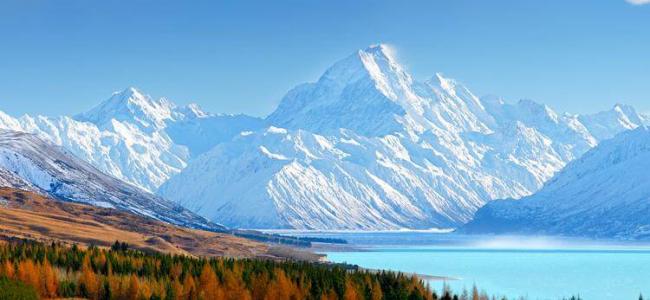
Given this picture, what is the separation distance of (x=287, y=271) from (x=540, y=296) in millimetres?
67961

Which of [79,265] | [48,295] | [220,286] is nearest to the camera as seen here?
[48,295]

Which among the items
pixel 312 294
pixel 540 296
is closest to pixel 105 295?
pixel 312 294

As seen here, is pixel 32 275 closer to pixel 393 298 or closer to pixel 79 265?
pixel 79 265

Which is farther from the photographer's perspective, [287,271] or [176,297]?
[287,271]

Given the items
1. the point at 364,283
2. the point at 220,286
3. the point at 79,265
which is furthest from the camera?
the point at 79,265

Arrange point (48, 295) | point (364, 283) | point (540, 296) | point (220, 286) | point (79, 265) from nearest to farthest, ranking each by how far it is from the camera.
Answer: point (48, 295), point (220, 286), point (364, 283), point (79, 265), point (540, 296)

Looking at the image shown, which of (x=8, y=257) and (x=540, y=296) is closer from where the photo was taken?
(x=8, y=257)

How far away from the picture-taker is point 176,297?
115 metres

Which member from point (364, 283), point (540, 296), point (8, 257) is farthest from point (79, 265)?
point (540, 296)

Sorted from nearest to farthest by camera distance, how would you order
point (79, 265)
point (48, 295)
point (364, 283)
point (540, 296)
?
Answer: 1. point (48, 295)
2. point (364, 283)
3. point (79, 265)
4. point (540, 296)

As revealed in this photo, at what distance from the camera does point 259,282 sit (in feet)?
432

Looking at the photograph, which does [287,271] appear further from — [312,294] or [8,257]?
[8,257]

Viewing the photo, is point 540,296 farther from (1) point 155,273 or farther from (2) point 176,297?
(2) point 176,297

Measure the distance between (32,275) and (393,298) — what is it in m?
41.0
